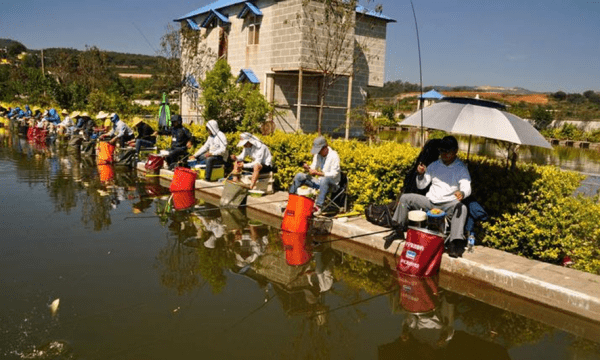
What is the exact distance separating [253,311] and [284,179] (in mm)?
5570

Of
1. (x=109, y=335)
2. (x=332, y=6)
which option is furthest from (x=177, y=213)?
Answer: (x=332, y=6)

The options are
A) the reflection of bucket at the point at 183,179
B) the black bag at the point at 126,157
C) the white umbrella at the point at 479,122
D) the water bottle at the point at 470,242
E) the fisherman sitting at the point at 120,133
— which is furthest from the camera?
the fisherman sitting at the point at 120,133

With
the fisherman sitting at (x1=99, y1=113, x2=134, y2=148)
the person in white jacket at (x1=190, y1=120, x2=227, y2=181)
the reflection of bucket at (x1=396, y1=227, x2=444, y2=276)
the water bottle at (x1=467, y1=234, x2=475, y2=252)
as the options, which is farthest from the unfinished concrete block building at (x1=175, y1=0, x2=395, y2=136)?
the reflection of bucket at (x1=396, y1=227, x2=444, y2=276)

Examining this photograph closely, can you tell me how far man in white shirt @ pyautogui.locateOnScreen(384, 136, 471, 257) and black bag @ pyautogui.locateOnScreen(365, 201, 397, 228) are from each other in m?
0.27

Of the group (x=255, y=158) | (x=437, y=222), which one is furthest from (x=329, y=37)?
(x=437, y=222)

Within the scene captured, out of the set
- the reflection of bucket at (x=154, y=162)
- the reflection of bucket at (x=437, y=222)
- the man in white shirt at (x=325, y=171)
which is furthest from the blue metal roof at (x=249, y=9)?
the reflection of bucket at (x=437, y=222)

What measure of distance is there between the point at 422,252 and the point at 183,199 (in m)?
5.63

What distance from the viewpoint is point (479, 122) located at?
228 inches

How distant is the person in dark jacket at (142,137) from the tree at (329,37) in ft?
17.2

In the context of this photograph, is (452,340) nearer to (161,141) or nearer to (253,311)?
(253,311)

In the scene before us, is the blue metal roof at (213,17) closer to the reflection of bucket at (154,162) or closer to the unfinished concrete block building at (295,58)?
the unfinished concrete block building at (295,58)

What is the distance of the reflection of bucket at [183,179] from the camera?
10320 millimetres

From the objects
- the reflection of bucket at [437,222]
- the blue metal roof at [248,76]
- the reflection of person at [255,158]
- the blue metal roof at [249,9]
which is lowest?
the reflection of bucket at [437,222]

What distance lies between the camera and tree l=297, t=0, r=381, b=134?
14.5 metres
